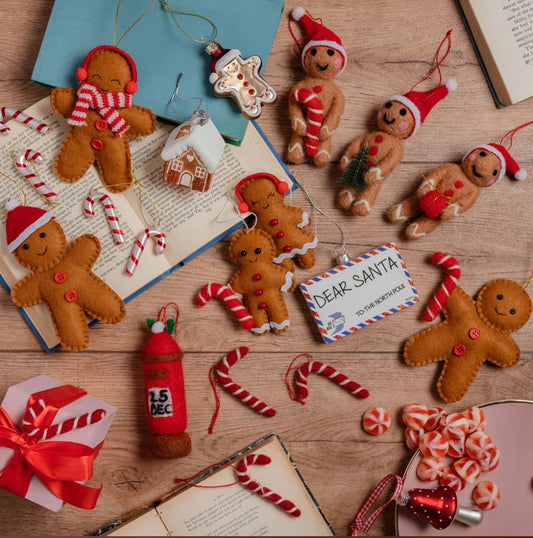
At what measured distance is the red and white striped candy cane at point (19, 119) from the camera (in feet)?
3.91

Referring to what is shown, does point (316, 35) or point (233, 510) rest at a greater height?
point (316, 35)

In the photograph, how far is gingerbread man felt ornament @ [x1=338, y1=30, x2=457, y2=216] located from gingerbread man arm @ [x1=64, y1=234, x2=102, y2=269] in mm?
573

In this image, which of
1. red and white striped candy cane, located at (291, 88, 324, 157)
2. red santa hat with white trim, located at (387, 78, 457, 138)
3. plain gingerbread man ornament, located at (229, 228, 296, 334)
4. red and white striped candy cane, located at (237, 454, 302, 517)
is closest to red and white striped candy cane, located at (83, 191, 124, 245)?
plain gingerbread man ornament, located at (229, 228, 296, 334)

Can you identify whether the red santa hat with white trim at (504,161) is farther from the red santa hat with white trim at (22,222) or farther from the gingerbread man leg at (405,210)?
the red santa hat with white trim at (22,222)

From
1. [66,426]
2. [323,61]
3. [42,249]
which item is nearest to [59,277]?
[42,249]

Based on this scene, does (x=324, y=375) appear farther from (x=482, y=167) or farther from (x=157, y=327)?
(x=482, y=167)

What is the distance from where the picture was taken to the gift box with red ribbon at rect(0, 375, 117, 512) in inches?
42.2

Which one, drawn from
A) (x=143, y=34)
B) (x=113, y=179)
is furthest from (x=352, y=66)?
(x=113, y=179)

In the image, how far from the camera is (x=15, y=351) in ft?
4.03

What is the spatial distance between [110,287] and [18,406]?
31cm

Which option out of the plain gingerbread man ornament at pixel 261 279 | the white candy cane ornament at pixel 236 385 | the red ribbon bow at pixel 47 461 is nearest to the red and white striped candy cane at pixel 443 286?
the plain gingerbread man ornament at pixel 261 279

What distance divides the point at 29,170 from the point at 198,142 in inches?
15.9

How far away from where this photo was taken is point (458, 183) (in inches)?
47.5

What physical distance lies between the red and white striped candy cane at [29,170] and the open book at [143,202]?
2 centimetres
